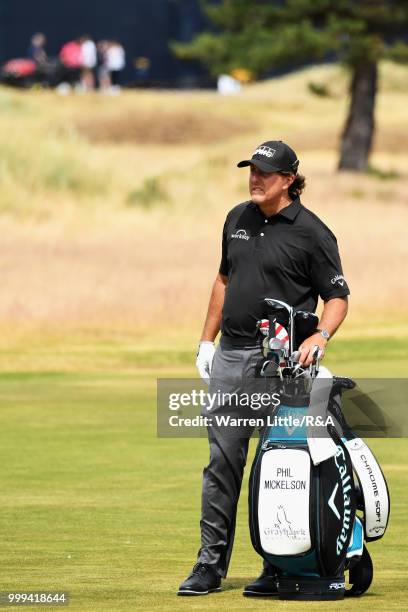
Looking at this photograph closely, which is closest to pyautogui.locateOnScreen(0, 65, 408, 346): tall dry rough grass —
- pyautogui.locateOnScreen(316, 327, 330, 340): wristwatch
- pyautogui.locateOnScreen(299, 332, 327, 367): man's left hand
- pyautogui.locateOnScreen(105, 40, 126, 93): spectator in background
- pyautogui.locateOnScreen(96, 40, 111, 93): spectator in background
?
pyautogui.locateOnScreen(105, 40, 126, 93): spectator in background

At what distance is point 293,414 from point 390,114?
54.9 meters

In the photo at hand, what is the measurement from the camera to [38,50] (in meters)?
58.3

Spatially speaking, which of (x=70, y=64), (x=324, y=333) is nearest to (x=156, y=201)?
(x=70, y=64)

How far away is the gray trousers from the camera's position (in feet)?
24.3

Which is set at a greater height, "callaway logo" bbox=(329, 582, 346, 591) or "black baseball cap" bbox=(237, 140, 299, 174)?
"black baseball cap" bbox=(237, 140, 299, 174)

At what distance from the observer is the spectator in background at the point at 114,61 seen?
5809 centimetres

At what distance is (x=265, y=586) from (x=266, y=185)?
168cm

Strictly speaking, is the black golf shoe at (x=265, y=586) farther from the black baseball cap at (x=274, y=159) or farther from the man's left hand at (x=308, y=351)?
the black baseball cap at (x=274, y=159)

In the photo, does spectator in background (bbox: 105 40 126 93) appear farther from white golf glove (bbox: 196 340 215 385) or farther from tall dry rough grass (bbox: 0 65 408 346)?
white golf glove (bbox: 196 340 215 385)

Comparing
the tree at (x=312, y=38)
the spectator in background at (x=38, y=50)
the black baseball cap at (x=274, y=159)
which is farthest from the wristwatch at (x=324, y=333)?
the spectator in background at (x=38, y=50)

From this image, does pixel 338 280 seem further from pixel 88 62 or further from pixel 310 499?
pixel 88 62

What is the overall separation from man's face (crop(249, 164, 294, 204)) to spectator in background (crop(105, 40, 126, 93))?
5100 centimetres

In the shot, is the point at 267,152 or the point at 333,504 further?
the point at 267,152

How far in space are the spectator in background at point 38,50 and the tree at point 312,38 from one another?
15.4 metres
